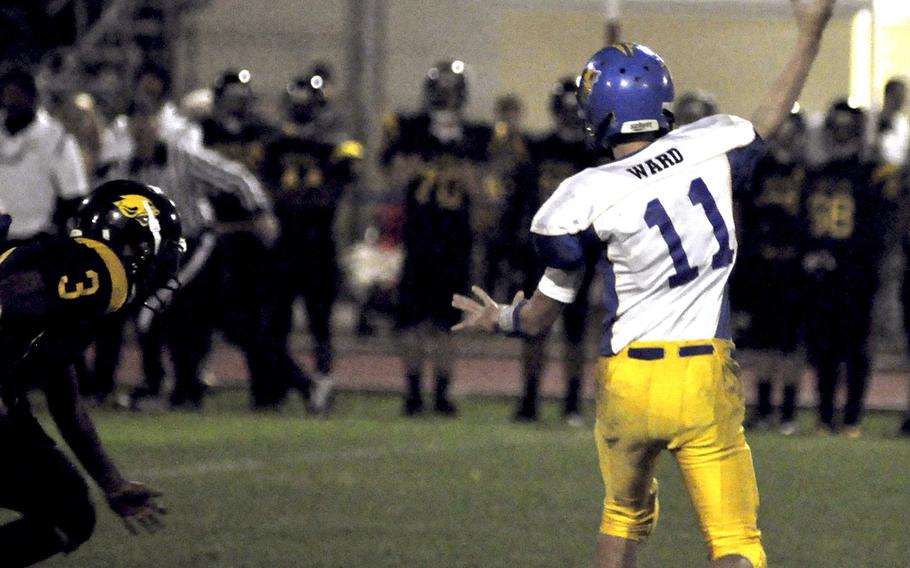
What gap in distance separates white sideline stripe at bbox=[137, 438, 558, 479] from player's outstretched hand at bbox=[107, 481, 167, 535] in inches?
146

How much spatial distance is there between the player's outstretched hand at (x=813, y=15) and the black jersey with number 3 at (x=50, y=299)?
233 cm

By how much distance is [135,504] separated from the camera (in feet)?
17.4

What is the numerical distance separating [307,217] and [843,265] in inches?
140

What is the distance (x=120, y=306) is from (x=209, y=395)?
836 cm

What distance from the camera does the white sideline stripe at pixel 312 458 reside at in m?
9.17

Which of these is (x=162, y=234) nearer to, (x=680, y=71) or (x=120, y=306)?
(x=120, y=306)

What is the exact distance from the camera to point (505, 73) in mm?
17891

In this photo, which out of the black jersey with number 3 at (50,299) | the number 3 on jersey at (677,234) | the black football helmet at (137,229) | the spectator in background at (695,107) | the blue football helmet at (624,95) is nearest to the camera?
the black jersey with number 3 at (50,299)

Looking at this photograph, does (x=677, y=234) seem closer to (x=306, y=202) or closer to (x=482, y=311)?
(x=482, y=311)

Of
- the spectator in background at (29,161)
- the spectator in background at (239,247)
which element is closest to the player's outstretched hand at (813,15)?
the spectator in background at (29,161)

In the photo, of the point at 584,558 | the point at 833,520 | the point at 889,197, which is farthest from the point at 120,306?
the point at 889,197

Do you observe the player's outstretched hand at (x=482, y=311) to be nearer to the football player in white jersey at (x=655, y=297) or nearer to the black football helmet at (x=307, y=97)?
Answer: the football player in white jersey at (x=655, y=297)

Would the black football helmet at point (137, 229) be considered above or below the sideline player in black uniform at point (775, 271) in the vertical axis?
above

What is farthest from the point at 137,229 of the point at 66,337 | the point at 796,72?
the point at 796,72
